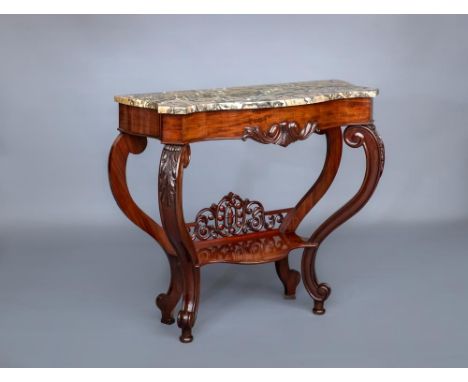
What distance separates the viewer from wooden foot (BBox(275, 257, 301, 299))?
14.8 feet

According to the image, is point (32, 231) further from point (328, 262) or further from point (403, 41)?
point (403, 41)

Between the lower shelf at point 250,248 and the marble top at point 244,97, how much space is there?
66cm

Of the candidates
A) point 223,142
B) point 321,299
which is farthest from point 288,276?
point 223,142

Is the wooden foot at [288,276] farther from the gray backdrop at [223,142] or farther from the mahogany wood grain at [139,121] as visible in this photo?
the mahogany wood grain at [139,121]

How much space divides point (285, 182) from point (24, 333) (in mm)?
2065

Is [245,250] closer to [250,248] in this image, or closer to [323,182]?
[250,248]

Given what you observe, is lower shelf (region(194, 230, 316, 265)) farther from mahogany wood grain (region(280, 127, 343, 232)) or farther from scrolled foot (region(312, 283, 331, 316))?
scrolled foot (region(312, 283, 331, 316))

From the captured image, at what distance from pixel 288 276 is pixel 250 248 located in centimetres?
32

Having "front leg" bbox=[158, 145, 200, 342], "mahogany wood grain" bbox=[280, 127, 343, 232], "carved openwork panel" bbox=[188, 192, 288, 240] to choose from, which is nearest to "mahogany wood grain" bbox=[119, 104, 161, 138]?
"front leg" bbox=[158, 145, 200, 342]

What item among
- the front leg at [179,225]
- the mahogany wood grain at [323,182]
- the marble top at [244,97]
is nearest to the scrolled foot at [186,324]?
the front leg at [179,225]

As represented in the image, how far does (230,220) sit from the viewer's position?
436 centimetres

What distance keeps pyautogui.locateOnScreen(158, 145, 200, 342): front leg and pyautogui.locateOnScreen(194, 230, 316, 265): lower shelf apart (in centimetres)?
8

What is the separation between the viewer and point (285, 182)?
5688 mm

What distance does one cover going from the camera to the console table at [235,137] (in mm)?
3748
